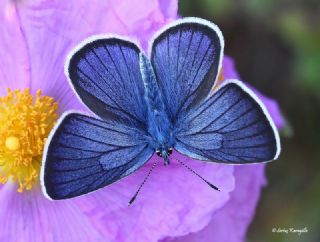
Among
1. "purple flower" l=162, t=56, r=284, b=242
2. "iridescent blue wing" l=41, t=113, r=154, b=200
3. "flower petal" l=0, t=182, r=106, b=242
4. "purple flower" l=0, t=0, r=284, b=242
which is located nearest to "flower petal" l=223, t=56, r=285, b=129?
"purple flower" l=162, t=56, r=284, b=242

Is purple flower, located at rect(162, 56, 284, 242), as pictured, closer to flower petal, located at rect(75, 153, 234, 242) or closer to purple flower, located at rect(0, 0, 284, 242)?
purple flower, located at rect(0, 0, 284, 242)

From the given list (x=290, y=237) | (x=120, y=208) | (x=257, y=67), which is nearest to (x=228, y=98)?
(x=120, y=208)

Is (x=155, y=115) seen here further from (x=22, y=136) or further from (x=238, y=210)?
(x=238, y=210)

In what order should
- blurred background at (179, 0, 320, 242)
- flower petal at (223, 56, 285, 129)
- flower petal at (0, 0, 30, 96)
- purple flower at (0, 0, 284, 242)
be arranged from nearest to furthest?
purple flower at (0, 0, 284, 242) < flower petal at (0, 0, 30, 96) < flower petal at (223, 56, 285, 129) < blurred background at (179, 0, 320, 242)

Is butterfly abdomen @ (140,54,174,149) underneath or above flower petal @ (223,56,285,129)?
above

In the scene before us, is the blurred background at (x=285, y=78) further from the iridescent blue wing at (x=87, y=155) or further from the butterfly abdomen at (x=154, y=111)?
the iridescent blue wing at (x=87, y=155)

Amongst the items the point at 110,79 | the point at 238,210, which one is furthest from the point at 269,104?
the point at 110,79

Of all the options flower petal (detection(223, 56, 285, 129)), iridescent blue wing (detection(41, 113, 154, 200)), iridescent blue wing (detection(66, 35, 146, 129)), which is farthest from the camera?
flower petal (detection(223, 56, 285, 129))
